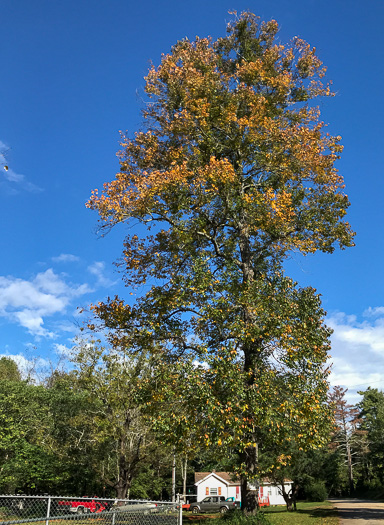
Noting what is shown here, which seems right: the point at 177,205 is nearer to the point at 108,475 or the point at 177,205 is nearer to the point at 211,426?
the point at 211,426

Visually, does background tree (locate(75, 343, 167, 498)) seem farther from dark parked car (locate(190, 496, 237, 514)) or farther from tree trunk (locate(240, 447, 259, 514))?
dark parked car (locate(190, 496, 237, 514))

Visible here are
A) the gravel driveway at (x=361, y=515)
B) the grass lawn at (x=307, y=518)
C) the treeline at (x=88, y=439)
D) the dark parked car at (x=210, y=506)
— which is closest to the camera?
the gravel driveway at (x=361, y=515)

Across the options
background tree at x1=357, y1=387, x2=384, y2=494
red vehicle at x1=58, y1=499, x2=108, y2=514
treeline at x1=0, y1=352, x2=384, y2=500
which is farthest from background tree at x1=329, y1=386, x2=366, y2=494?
red vehicle at x1=58, y1=499, x2=108, y2=514

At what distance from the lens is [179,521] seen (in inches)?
340

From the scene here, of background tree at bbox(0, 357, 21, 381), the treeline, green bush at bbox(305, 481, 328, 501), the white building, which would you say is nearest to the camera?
the treeline

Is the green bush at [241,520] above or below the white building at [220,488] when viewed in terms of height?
above

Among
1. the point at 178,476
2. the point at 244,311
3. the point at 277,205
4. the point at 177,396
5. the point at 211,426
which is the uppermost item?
the point at 277,205

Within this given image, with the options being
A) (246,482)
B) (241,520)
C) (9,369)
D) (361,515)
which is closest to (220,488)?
(9,369)

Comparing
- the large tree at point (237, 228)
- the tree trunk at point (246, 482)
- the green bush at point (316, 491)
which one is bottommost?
the green bush at point (316, 491)

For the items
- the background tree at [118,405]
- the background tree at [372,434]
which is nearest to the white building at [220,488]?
the background tree at [372,434]

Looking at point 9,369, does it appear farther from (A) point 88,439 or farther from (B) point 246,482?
(B) point 246,482

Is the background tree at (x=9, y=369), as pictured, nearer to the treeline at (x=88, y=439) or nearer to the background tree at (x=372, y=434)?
the treeline at (x=88, y=439)

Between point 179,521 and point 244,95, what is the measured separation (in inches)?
489

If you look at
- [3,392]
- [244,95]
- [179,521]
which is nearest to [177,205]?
[244,95]
